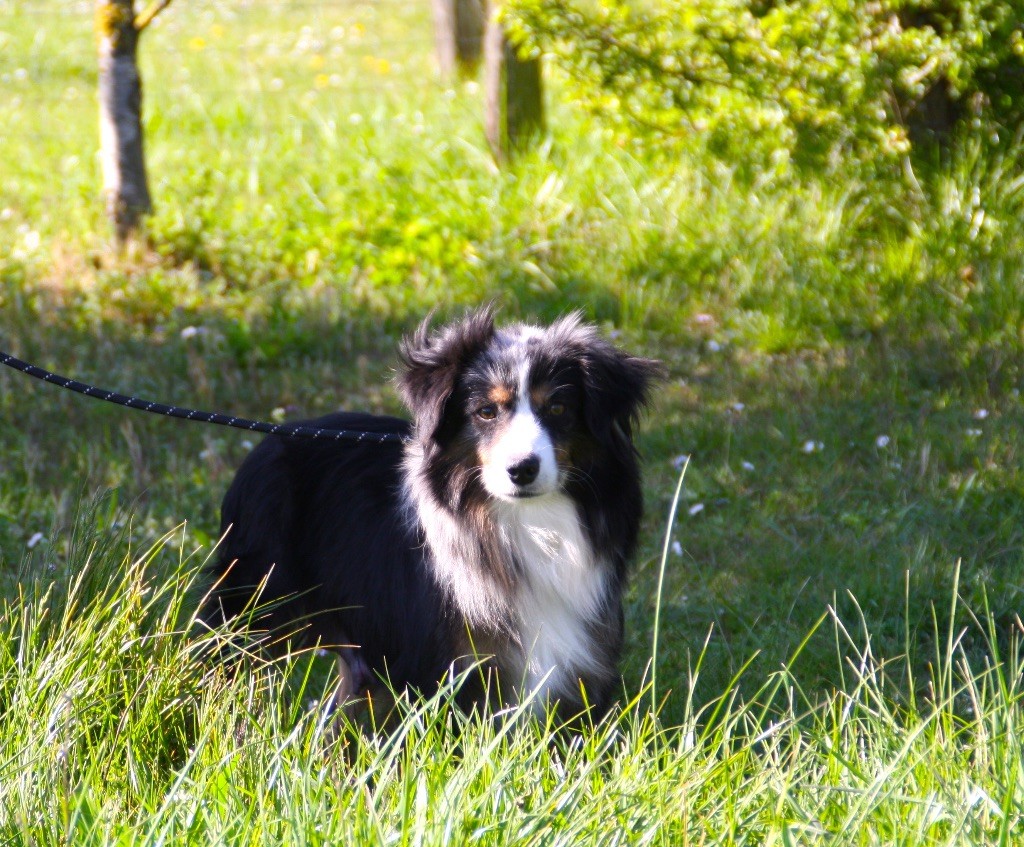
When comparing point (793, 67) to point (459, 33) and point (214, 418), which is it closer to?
point (214, 418)

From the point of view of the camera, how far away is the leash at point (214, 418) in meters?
3.29

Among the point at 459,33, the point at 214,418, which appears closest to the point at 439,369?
the point at 214,418

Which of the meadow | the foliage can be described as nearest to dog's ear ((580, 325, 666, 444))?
the meadow

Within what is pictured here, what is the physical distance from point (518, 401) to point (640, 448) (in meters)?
2.25

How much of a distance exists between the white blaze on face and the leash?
18.7 inches

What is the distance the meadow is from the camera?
7.93ft

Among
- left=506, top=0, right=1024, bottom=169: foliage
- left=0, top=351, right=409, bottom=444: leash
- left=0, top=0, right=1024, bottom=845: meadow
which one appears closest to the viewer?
left=0, top=0, right=1024, bottom=845: meadow

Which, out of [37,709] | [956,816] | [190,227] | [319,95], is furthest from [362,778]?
[319,95]

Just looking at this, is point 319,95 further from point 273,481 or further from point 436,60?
point 273,481

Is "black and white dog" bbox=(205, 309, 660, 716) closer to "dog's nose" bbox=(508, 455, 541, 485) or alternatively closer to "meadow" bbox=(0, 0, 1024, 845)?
"dog's nose" bbox=(508, 455, 541, 485)

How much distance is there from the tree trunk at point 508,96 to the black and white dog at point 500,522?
4.12 m

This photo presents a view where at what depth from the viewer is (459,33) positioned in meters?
9.42

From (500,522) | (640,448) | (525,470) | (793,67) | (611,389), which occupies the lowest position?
(640,448)

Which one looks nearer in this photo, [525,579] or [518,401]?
[518,401]
